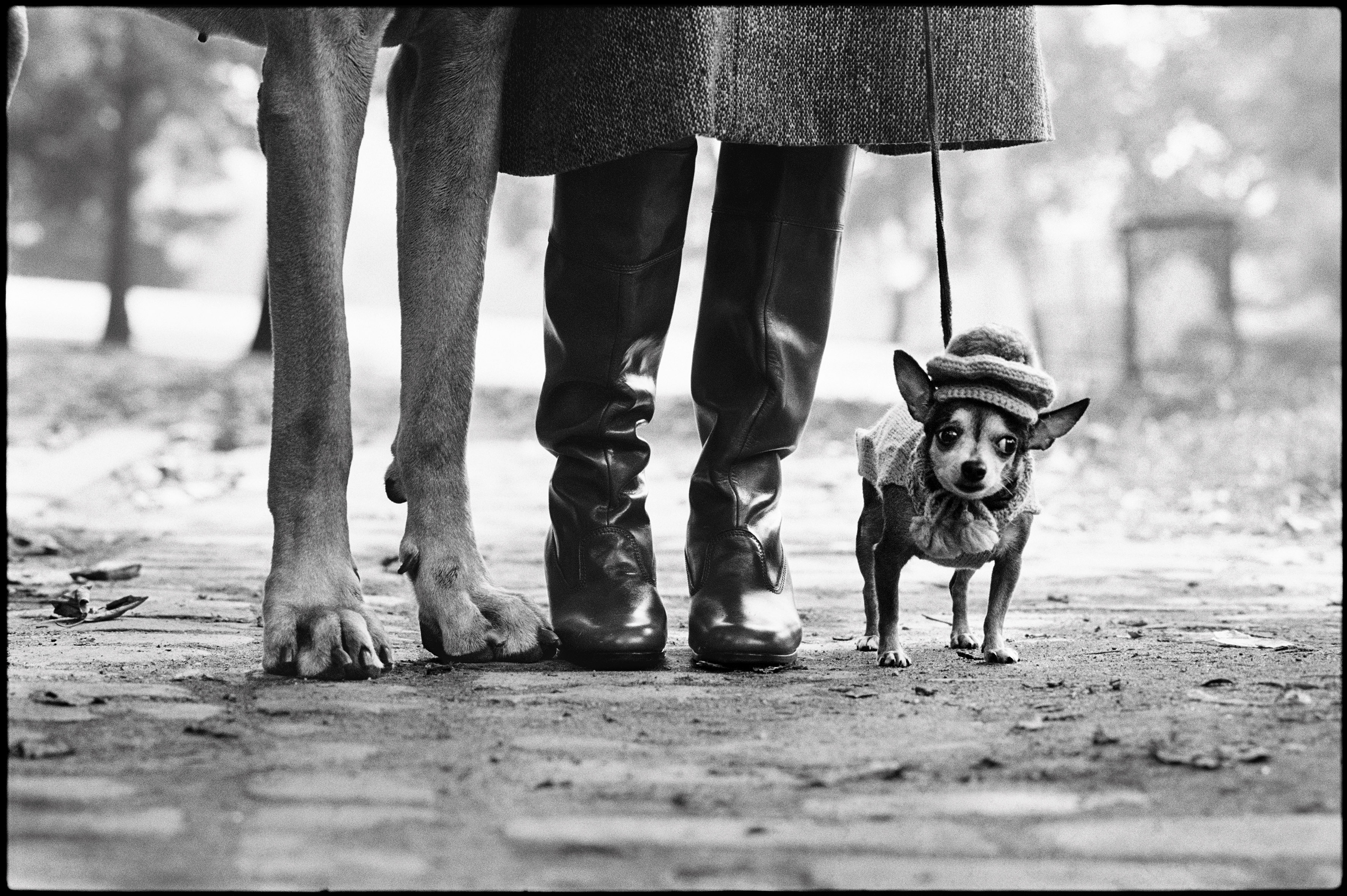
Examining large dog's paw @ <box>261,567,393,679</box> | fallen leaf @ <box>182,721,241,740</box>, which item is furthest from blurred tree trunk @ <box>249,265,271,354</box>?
fallen leaf @ <box>182,721,241,740</box>

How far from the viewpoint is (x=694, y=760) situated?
1.88 metres

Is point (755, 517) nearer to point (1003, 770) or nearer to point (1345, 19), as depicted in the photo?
point (1003, 770)

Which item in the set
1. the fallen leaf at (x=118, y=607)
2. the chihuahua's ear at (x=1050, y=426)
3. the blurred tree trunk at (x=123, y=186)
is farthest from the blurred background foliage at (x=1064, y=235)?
the fallen leaf at (x=118, y=607)

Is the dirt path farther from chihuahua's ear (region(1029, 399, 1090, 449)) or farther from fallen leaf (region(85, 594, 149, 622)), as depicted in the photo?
chihuahua's ear (region(1029, 399, 1090, 449))

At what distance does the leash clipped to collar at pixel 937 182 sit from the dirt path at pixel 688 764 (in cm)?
62

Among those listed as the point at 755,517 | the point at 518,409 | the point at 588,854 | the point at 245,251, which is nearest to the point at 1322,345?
the point at 518,409

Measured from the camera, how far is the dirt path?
4.86 feet

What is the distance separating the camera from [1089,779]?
1758mm

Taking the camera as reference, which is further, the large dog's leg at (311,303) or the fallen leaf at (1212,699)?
the large dog's leg at (311,303)

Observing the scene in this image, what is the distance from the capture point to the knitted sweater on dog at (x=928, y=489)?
2471 mm

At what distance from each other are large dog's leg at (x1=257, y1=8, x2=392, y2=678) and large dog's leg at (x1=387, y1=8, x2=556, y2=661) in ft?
0.45

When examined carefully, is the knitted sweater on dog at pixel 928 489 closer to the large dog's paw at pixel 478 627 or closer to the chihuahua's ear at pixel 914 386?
the chihuahua's ear at pixel 914 386

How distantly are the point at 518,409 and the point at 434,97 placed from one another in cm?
697

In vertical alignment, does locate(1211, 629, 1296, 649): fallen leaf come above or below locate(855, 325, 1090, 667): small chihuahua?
below
